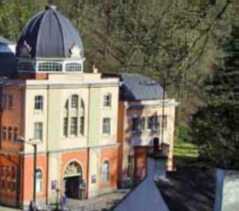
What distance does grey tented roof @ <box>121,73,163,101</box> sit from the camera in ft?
157

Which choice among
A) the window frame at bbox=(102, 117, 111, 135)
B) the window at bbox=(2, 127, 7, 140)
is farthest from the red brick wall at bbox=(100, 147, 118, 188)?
the window at bbox=(2, 127, 7, 140)

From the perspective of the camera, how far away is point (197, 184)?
20.1 metres

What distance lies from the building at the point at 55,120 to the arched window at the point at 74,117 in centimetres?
5

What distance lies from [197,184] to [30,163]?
2344cm

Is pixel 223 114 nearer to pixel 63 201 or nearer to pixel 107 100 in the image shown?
pixel 63 201

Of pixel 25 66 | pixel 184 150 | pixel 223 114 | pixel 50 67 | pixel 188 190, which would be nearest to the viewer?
pixel 188 190

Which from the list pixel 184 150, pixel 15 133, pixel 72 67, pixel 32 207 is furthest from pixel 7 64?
pixel 184 150

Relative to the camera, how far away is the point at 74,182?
4525 cm

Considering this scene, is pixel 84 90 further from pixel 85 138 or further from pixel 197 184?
pixel 197 184

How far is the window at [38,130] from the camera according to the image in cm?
4316

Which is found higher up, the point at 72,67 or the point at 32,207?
the point at 72,67

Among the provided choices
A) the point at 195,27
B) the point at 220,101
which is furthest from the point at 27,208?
the point at 195,27

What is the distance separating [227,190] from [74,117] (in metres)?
27.3

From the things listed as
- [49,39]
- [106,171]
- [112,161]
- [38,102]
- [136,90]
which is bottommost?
[106,171]
